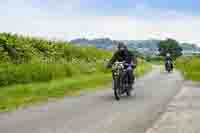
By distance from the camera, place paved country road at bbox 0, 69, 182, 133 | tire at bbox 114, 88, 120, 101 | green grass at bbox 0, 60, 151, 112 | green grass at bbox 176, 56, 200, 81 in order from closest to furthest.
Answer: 1. paved country road at bbox 0, 69, 182, 133
2. green grass at bbox 0, 60, 151, 112
3. tire at bbox 114, 88, 120, 101
4. green grass at bbox 176, 56, 200, 81

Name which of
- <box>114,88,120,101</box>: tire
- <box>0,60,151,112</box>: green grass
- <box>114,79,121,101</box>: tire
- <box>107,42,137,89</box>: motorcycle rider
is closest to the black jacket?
<box>107,42,137,89</box>: motorcycle rider

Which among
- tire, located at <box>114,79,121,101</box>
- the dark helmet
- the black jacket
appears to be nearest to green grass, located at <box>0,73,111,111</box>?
tire, located at <box>114,79,121,101</box>

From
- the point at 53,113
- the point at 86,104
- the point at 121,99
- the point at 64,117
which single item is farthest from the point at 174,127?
the point at 121,99

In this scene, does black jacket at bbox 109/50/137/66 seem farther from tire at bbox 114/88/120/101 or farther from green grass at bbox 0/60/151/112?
green grass at bbox 0/60/151/112

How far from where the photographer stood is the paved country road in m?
9.88

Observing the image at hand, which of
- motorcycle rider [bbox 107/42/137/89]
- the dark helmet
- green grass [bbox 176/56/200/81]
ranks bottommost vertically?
green grass [bbox 176/56/200/81]

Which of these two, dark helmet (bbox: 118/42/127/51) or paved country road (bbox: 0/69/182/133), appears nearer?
paved country road (bbox: 0/69/182/133)

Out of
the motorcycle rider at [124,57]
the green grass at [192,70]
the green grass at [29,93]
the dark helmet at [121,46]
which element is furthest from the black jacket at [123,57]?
the green grass at [192,70]

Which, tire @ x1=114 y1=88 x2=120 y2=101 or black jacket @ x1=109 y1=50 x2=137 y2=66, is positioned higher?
black jacket @ x1=109 y1=50 x2=137 y2=66

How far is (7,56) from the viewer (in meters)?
26.5

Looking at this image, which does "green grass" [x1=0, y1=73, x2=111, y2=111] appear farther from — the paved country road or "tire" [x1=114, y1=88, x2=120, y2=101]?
"tire" [x1=114, y1=88, x2=120, y2=101]

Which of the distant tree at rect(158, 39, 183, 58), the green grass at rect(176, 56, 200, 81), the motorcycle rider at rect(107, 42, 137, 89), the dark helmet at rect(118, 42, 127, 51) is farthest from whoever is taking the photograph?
the distant tree at rect(158, 39, 183, 58)

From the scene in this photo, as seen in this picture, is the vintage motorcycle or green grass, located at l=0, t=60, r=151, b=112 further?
the vintage motorcycle

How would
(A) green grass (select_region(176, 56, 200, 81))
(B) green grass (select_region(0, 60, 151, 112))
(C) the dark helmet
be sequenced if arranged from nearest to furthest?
1. (B) green grass (select_region(0, 60, 151, 112))
2. (C) the dark helmet
3. (A) green grass (select_region(176, 56, 200, 81))
